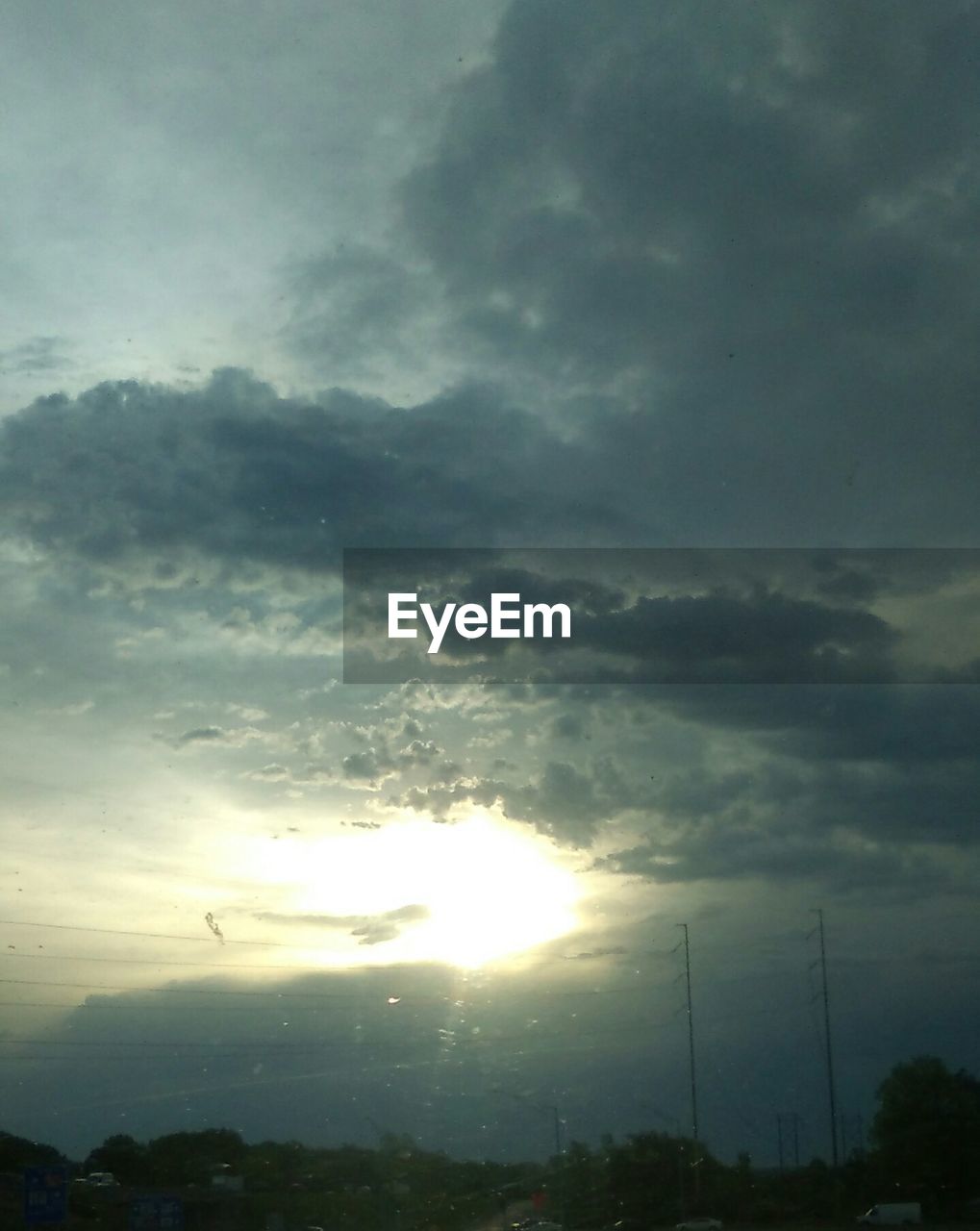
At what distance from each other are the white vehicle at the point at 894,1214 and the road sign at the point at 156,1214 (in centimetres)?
2569

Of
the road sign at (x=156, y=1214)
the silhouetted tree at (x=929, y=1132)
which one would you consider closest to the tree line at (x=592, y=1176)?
the silhouetted tree at (x=929, y=1132)

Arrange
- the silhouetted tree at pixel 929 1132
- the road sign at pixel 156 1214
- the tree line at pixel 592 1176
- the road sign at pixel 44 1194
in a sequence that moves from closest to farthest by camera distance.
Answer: the road sign at pixel 44 1194 → the road sign at pixel 156 1214 → the tree line at pixel 592 1176 → the silhouetted tree at pixel 929 1132

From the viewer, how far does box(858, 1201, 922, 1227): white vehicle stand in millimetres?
49688

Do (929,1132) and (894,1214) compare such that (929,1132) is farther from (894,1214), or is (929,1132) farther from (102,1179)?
(102,1179)

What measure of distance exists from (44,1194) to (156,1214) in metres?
4.19

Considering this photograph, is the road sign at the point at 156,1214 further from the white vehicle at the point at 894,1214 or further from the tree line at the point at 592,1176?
the white vehicle at the point at 894,1214

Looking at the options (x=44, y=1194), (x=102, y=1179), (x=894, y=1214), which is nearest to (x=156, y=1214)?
(x=44, y=1194)

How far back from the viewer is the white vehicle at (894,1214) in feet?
163

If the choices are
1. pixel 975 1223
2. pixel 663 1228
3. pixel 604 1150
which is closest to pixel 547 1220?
pixel 663 1228

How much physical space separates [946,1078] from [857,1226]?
1679 centimetres

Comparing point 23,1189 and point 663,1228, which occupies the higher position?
point 23,1189

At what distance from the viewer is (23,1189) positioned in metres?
35.7

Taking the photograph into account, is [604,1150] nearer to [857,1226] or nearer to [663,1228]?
[663,1228]

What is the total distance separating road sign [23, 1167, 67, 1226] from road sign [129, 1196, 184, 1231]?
2.74 meters
